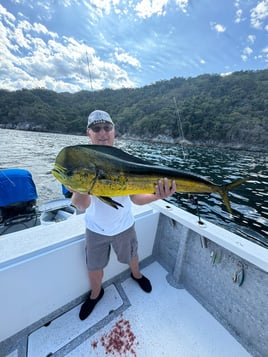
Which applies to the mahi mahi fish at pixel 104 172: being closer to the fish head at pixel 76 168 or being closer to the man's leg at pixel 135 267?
the fish head at pixel 76 168

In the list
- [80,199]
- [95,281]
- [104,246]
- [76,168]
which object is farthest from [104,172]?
[95,281]

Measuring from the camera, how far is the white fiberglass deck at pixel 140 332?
5.62 ft

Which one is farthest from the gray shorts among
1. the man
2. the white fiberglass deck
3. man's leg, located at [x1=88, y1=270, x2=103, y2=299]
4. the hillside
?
the hillside

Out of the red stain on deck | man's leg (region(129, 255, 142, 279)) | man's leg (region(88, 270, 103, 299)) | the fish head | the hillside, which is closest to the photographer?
the fish head

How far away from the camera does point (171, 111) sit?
227 feet

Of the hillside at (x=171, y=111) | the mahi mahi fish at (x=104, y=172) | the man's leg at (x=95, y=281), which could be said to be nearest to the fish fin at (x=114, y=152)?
the mahi mahi fish at (x=104, y=172)

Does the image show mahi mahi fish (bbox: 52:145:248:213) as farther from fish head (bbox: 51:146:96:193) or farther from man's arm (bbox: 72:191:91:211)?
man's arm (bbox: 72:191:91:211)

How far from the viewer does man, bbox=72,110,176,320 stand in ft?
5.28

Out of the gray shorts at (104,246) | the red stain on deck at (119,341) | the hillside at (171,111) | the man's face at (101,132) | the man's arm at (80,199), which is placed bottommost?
the red stain on deck at (119,341)

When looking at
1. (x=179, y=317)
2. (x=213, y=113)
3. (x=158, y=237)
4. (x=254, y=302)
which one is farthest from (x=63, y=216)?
(x=213, y=113)

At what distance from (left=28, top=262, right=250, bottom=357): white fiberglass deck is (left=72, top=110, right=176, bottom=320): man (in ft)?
0.60

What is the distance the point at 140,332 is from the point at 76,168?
1.98 meters

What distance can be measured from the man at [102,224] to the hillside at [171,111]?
50363mm

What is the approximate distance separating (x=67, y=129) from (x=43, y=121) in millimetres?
10090
